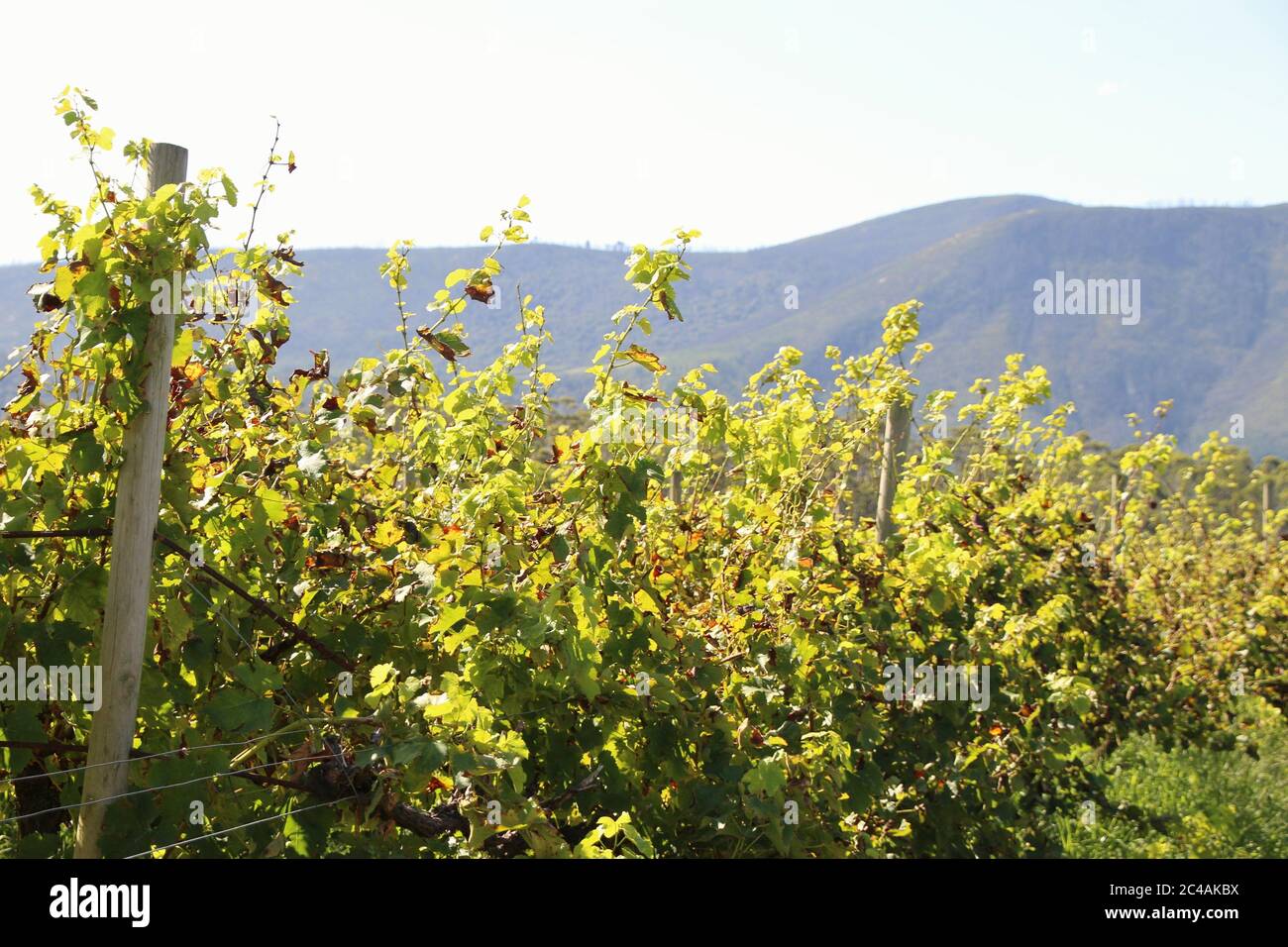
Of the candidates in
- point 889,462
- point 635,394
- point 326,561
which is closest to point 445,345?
point 635,394

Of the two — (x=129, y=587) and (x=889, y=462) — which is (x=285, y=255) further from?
(x=889, y=462)

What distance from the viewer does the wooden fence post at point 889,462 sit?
4359 mm

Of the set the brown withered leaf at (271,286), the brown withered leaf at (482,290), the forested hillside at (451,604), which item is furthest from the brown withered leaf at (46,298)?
the brown withered leaf at (482,290)

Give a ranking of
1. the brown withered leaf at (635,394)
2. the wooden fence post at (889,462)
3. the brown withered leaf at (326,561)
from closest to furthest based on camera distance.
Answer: the brown withered leaf at (635,394) < the brown withered leaf at (326,561) < the wooden fence post at (889,462)

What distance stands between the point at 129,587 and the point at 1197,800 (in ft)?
19.5

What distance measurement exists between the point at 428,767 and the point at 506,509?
0.74 m

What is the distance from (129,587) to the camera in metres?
2.10

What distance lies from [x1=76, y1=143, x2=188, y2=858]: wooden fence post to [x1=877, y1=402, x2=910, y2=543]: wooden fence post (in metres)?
2.91

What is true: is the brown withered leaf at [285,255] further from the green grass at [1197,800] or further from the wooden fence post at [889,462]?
the green grass at [1197,800]

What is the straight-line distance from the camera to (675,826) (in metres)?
2.87

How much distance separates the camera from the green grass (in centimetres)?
538

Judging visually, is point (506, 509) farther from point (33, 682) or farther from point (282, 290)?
point (33, 682)

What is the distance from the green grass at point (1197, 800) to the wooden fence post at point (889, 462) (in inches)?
79.7

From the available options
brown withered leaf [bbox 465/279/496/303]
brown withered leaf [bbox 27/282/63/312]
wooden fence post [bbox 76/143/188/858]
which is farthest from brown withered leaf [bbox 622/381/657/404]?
brown withered leaf [bbox 27/282/63/312]
